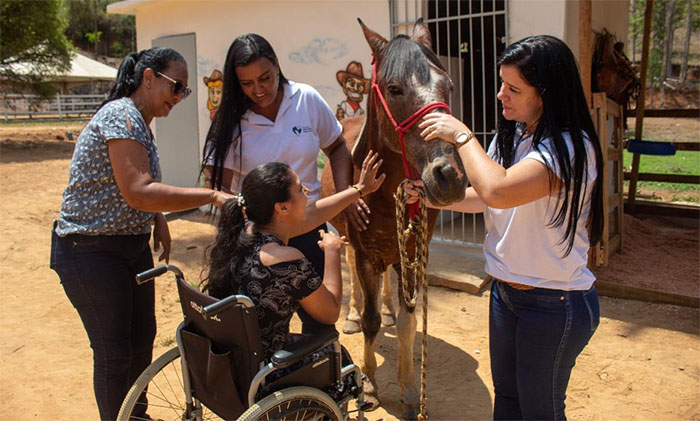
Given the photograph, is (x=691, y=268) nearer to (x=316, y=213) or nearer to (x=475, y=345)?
(x=475, y=345)

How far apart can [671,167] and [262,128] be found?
1303 cm

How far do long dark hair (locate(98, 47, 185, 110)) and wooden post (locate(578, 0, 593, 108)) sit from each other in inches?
159

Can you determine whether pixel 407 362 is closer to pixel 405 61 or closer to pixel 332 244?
pixel 332 244

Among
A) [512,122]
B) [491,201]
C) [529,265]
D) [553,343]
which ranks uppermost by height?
[512,122]

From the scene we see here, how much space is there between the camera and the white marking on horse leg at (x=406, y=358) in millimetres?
3248

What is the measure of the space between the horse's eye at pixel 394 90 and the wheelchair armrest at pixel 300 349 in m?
1.13

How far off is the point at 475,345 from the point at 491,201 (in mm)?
2869

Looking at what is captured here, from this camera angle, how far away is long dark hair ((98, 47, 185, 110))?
2.37 m

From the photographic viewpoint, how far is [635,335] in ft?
14.1

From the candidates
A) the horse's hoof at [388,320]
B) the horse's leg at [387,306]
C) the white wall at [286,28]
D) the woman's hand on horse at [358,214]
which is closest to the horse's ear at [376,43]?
the woman's hand on horse at [358,214]

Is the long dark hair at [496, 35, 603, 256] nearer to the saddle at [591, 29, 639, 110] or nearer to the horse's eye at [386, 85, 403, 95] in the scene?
the horse's eye at [386, 85, 403, 95]

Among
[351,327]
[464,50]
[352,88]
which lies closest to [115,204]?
[351,327]

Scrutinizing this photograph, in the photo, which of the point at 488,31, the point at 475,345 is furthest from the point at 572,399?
the point at 488,31

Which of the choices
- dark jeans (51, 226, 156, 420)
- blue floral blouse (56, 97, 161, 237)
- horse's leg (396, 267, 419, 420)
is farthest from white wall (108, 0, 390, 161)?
dark jeans (51, 226, 156, 420)
